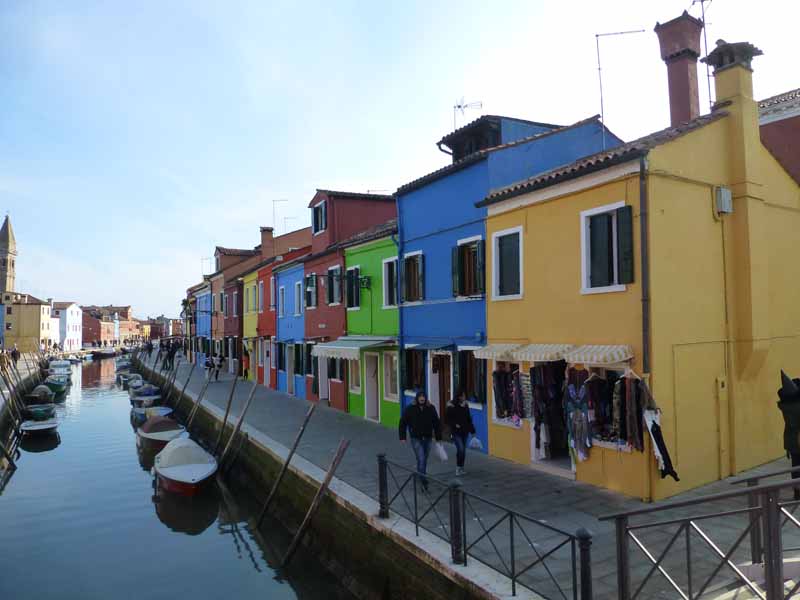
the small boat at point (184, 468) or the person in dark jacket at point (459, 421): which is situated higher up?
the person in dark jacket at point (459, 421)

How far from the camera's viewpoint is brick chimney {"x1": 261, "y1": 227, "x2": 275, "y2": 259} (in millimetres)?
34562

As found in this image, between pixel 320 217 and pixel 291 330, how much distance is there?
5772mm

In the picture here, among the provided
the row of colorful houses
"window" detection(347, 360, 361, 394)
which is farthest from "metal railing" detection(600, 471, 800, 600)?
"window" detection(347, 360, 361, 394)

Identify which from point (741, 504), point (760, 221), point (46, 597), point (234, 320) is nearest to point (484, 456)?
point (741, 504)

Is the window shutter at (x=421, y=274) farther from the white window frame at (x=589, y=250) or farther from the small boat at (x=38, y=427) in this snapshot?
the small boat at (x=38, y=427)

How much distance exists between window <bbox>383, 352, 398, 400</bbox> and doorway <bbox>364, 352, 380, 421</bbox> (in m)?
0.51

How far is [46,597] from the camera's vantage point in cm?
1055

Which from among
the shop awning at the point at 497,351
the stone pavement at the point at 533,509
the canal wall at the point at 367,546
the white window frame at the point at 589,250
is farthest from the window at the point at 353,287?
the white window frame at the point at 589,250

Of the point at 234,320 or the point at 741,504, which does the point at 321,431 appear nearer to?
the point at 741,504

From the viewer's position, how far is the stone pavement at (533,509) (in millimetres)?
6441

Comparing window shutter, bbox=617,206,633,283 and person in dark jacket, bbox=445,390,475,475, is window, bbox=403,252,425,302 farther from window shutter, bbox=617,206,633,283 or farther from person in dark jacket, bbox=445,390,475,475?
window shutter, bbox=617,206,633,283

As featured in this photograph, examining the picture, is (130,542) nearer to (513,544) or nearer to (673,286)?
(513,544)

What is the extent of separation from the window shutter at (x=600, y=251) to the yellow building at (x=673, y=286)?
2cm

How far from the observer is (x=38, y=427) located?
24984mm
